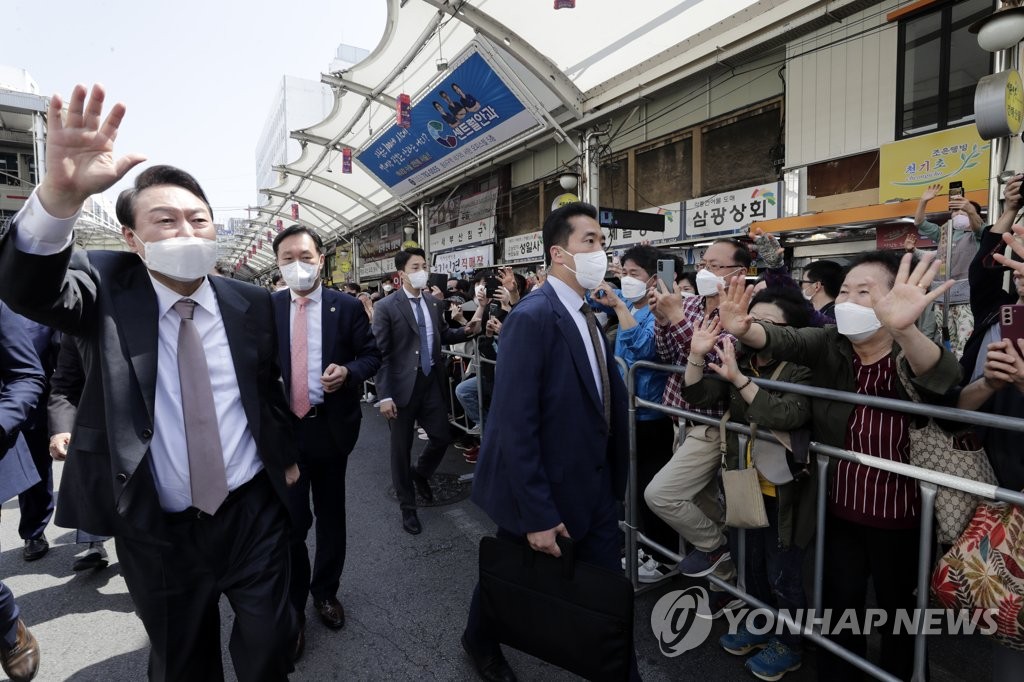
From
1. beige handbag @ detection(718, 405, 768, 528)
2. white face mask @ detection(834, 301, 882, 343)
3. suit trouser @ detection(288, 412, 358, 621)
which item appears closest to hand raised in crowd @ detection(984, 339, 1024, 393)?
white face mask @ detection(834, 301, 882, 343)

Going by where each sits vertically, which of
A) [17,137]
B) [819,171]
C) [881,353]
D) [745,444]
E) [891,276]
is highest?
Answer: [17,137]

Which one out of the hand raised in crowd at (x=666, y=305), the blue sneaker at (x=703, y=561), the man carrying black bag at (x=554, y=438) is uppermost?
the hand raised in crowd at (x=666, y=305)

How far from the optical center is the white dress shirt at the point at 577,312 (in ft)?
7.44

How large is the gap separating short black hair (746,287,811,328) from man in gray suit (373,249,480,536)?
2601 millimetres

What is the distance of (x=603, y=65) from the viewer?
7.68 meters

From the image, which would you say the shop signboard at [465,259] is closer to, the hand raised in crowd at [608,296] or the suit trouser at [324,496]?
the hand raised in crowd at [608,296]

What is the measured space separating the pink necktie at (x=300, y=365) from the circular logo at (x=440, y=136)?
8.59m

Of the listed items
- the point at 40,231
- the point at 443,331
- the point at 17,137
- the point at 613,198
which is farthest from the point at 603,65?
the point at 17,137

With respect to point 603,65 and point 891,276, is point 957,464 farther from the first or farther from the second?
point 603,65

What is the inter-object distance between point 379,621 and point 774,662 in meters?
1.95

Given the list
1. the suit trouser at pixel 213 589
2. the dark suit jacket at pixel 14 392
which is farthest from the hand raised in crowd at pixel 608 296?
the dark suit jacket at pixel 14 392

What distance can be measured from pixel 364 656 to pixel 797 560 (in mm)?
2075

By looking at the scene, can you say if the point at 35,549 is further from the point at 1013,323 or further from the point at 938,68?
the point at 938,68

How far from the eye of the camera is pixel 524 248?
1357cm
